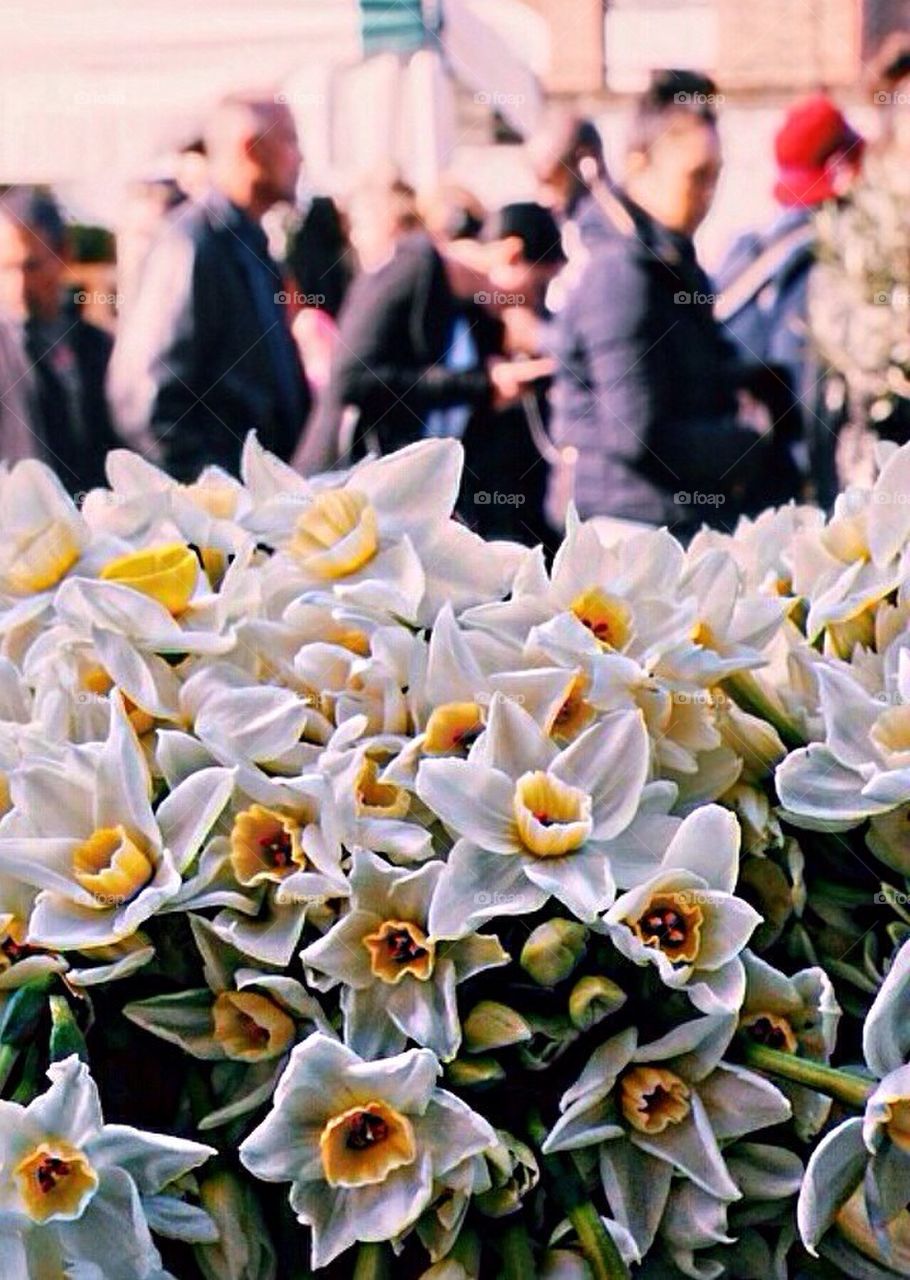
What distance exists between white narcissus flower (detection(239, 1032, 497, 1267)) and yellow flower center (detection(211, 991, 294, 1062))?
0.9 inches

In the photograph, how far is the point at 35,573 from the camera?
1.74ft

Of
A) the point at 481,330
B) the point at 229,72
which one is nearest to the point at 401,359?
the point at 481,330

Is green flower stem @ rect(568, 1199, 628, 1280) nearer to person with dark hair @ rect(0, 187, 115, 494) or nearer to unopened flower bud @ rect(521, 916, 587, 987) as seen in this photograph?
unopened flower bud @ rect(521, 916, 587, 987)

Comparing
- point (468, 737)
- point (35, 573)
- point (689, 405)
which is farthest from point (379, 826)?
point (689, 405)

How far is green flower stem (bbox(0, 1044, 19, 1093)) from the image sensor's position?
1.44ft

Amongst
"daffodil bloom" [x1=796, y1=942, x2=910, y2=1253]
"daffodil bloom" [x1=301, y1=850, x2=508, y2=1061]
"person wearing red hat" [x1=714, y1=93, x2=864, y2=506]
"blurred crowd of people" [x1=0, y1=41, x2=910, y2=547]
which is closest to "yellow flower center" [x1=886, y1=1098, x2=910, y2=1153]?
"daffodil bloom" [x1=796, y1=942, x2=910, y2=1253]

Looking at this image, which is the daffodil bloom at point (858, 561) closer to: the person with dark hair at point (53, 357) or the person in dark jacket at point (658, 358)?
the person in dark jacket at point (658, 358)

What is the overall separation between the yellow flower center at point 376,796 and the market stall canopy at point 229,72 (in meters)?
3.36

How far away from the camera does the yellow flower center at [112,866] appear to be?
1.48ft

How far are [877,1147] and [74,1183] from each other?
0.19 m

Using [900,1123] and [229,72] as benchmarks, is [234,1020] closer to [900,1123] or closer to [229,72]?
[900,1123]

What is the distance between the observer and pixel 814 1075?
435 mm

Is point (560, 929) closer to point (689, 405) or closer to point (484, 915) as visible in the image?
point (484, 915)

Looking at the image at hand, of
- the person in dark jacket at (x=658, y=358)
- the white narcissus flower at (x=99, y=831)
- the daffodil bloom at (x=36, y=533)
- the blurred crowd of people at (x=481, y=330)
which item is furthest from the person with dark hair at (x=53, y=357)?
the white narcissus flower at (x=99, y=831)
